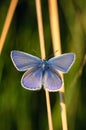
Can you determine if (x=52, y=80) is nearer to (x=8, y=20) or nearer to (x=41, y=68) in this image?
(x=41, y=68)

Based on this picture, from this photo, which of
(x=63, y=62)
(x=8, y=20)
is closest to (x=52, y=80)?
(x=63, y=62)

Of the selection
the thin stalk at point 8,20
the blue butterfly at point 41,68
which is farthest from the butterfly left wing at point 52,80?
the thin stalk at point 8,20

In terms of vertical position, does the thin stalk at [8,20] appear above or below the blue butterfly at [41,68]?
above

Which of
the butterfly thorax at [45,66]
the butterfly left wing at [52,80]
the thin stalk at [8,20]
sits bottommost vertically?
the butterfly left wing at [52,80]

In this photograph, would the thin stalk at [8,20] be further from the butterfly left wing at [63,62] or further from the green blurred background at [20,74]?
the butterfly left wing at [63,62]

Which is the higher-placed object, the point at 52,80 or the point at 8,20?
the point at 8,20

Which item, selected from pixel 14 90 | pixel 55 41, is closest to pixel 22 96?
pixel 14 90

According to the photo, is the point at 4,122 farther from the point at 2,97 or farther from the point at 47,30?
the point at 47,30
